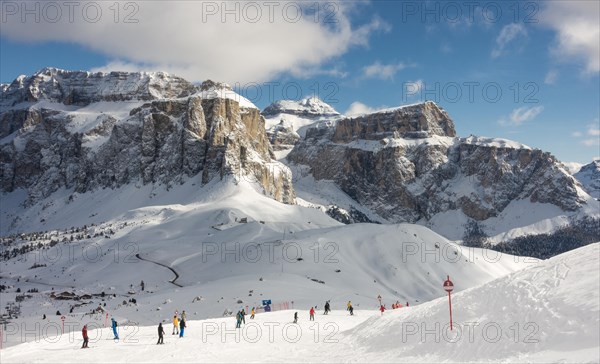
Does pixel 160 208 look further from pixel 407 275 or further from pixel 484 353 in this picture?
pixel 484 353

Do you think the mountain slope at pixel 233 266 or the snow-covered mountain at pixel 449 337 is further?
the mountain slope at pixel 233 266

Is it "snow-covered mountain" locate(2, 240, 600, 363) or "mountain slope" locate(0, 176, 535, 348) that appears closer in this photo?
"snow-covered mountain" locate(2, 240, 600, 363)

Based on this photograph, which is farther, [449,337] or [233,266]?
[233,266]

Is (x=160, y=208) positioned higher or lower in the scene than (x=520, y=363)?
higher

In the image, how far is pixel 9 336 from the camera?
4628 cm

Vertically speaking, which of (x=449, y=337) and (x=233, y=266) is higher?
(x=233, y=266)

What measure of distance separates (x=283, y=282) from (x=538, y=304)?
2123 inches

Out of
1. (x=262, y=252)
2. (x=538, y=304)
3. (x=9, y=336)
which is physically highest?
(x=262, y=252)

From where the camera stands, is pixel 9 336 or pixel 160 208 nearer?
pixel 9 336

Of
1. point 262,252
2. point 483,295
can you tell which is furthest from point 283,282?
point 483,295

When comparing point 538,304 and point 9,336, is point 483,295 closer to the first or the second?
point 538,304

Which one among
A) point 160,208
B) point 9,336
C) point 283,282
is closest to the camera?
point 9,336

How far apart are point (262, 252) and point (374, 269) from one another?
23416 millimetres

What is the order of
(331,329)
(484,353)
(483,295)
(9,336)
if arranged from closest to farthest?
(484,353)
(483,295)
(331,329)
(9,336)
